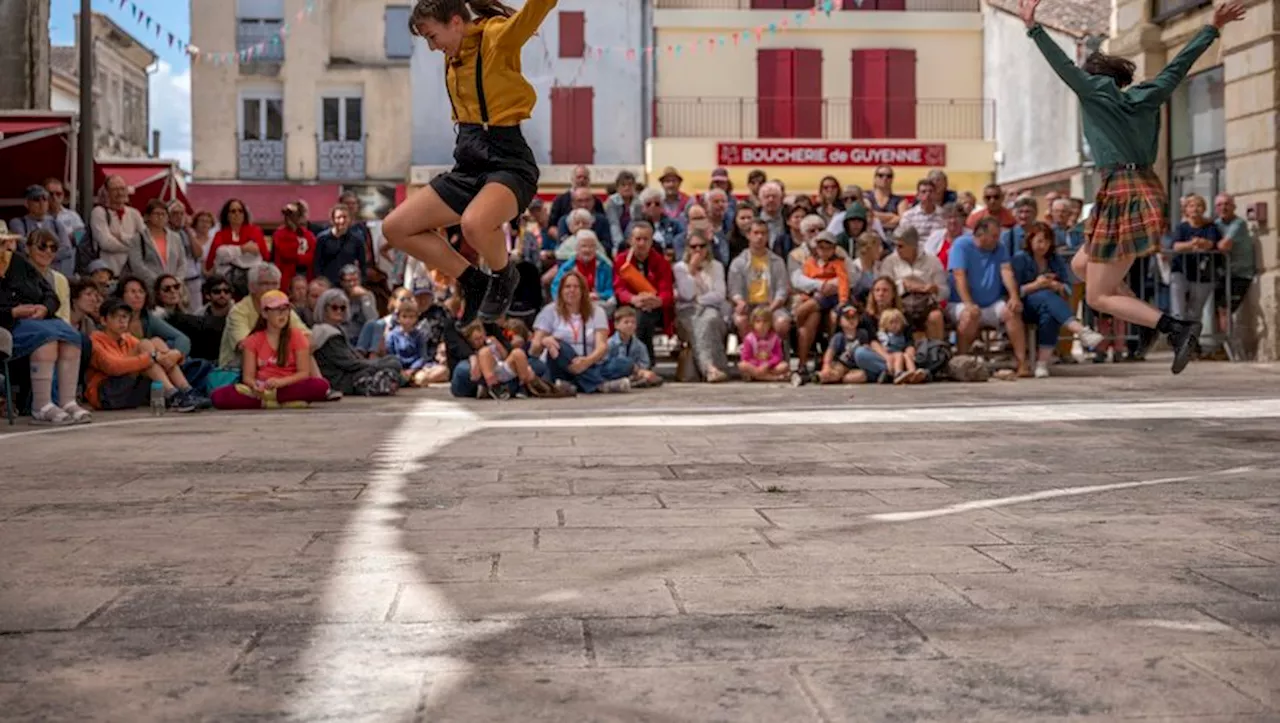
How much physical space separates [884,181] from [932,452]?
8518 mm

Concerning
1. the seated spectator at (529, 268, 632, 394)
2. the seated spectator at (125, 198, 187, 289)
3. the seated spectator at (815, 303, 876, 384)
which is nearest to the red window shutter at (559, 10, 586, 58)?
the seated spectator at (125, 198, 187, 289)

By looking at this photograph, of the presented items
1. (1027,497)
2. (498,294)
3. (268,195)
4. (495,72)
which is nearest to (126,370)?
(498,294)

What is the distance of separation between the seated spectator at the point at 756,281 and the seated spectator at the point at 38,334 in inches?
229

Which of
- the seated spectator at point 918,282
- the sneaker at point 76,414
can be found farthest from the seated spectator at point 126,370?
the seated spectator at point 918,282

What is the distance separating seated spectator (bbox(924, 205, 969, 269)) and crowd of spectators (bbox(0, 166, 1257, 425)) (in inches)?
0.9

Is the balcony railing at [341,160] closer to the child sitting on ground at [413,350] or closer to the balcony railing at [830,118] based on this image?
the balcony railing at [830,118]

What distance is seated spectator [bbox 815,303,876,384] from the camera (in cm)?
1365

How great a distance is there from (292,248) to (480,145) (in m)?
8.75

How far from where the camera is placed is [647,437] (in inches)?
332

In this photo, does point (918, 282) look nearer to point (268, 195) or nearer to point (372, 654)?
point (372, 654)

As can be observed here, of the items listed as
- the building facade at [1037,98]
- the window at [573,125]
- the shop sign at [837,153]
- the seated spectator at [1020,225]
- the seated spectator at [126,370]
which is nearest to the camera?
the seated spectator at [126,370]

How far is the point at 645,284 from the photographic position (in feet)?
46.0

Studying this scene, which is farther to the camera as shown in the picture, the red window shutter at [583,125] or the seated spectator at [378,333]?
the red window shutter at [583,125]

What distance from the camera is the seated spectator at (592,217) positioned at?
14.6m
